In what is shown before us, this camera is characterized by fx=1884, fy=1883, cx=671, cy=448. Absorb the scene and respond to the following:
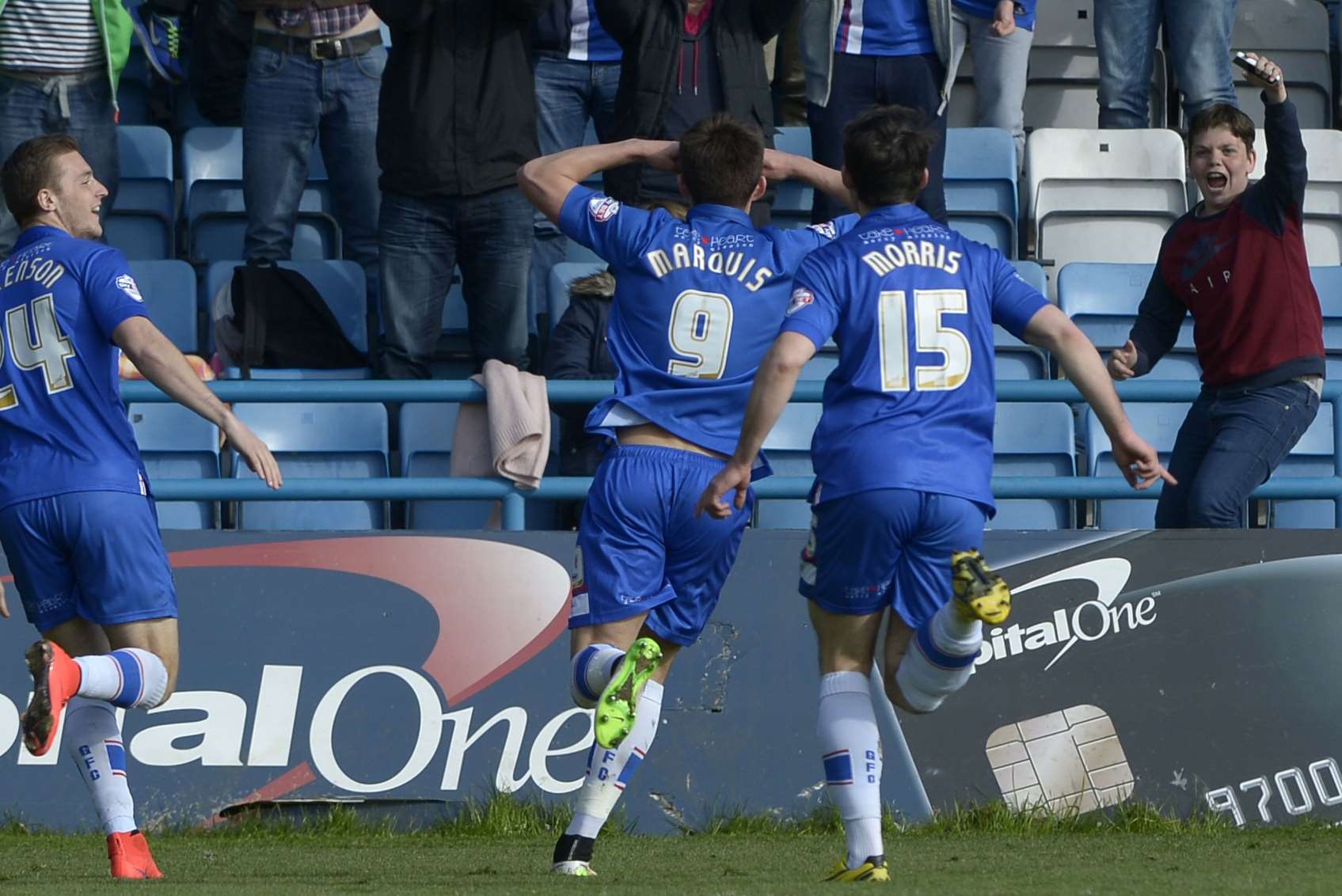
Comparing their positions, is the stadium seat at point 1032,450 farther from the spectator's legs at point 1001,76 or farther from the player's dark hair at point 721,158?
the player's dark hair at point 721,158

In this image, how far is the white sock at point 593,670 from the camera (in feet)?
16.8

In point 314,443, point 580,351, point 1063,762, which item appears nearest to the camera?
point 1063,762

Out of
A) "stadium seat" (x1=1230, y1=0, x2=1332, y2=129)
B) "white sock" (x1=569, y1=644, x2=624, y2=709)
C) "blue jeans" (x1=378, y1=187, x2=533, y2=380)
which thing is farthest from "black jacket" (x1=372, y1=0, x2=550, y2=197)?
"stadium seat" (x1=1230, y1=0, x2=1332, y2=129)

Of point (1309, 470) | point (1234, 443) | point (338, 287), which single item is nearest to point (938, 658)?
point (1234, 443)

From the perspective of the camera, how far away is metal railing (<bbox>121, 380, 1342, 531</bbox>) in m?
6.84

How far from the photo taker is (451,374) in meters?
8.57

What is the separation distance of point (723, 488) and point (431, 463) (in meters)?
Answer: 3.14

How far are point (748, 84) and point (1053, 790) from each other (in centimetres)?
342

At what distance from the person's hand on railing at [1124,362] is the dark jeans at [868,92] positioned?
2.06m

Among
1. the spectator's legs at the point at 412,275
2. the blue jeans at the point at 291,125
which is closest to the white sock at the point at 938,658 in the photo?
the spectator's legs at the point at 412,275

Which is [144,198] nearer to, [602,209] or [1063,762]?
[602,209]

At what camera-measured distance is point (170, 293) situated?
8.47 metres

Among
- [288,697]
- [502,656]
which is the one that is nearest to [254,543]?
[288,697]

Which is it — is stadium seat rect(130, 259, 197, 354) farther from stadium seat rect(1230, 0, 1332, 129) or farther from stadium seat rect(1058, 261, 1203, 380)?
stadium seat rect(1230, 0, 1332, 129)
